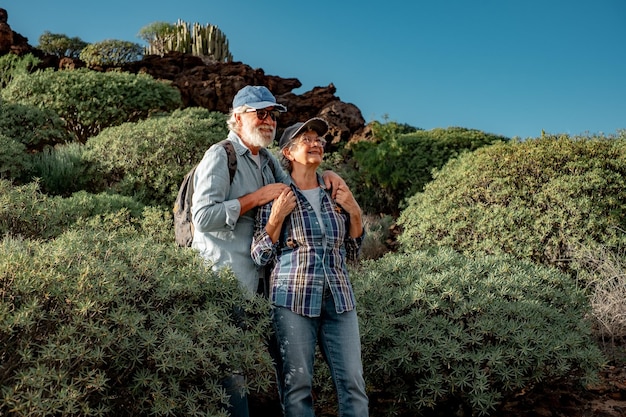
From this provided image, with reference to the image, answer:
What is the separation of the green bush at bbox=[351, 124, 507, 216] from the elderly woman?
8.57m

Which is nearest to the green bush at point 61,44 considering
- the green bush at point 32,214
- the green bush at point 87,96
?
the green bush at point 87,96

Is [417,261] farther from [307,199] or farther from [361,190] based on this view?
[361,190]

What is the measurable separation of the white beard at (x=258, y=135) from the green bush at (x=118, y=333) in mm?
742

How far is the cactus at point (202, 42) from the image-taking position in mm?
23688

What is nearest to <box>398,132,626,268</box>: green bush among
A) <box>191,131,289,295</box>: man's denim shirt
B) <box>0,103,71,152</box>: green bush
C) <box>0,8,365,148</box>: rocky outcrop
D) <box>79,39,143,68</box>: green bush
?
<box>191,131,289,295</box>: man's denim shirt

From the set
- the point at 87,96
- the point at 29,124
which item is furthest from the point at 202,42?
the point at 29,124

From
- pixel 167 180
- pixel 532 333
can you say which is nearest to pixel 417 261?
pixel 532 333

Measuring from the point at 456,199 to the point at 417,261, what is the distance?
3125 millimetres

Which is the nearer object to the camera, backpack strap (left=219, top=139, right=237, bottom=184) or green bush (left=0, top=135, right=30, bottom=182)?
backpack strap (left=219, top=139, right=237, bottom=184)

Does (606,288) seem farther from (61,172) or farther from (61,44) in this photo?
(61,44)

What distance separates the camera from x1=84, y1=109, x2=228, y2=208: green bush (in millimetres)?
10008

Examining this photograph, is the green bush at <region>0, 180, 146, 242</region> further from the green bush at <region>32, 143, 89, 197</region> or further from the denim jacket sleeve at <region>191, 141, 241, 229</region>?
the green bush at <region>32, 143, 89, 197</region>

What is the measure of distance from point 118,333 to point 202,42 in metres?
22.1

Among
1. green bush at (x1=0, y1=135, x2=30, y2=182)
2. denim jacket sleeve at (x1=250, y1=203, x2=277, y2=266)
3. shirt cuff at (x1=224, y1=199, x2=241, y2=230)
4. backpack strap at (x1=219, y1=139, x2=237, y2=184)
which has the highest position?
green bush at (x1=0, y1=135, x2=30, y2=182)
